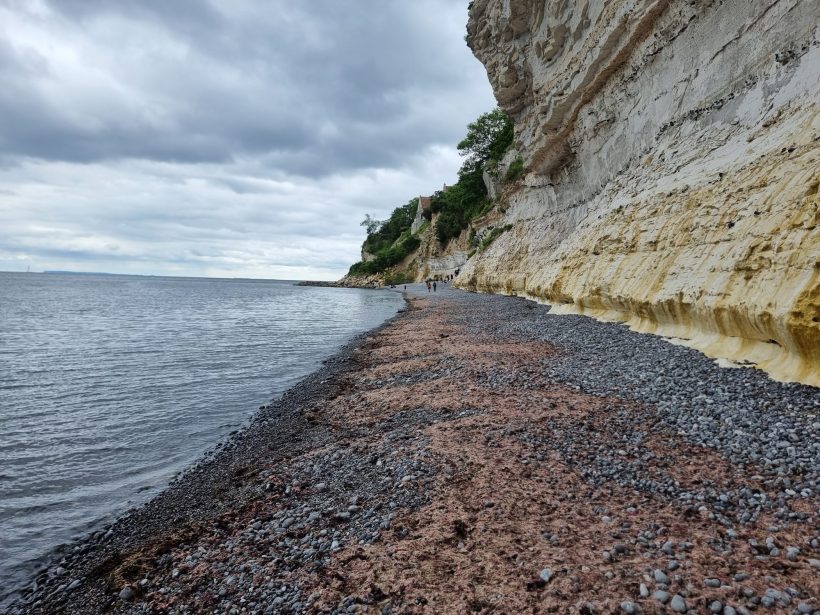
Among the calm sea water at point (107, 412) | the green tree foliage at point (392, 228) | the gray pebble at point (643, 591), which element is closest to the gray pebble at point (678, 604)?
the gray pebble at point (643, 591)

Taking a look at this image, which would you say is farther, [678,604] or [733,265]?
[733,265]

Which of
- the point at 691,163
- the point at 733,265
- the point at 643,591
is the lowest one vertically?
the point at 643,591

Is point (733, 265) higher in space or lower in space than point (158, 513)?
higher

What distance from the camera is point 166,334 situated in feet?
81.5

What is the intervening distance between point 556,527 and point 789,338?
589 cm

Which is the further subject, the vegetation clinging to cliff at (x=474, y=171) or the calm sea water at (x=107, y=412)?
the vegetation clinging to cliff at (x=474, y=171)

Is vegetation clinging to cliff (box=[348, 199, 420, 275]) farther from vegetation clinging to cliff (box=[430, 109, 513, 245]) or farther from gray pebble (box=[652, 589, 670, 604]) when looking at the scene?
gray pebble (box=[652, 589, 670, 604])

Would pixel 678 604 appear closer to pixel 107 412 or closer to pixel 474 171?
pixel 107 412

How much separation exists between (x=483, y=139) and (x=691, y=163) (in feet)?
187

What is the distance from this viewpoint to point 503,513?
4.34 meters

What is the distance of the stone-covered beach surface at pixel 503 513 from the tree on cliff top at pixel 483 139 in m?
58.3

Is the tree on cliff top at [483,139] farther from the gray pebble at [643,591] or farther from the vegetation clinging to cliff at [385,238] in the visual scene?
the gray pebble at [643,591]

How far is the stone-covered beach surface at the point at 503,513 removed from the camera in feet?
10.8

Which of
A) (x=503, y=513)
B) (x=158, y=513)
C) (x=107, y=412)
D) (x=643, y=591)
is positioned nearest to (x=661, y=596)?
(x=643, y=591)
